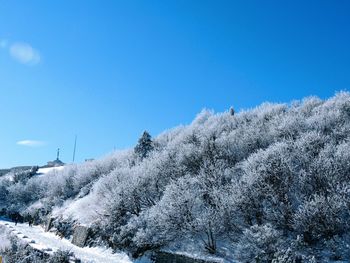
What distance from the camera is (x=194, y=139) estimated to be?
4122cm

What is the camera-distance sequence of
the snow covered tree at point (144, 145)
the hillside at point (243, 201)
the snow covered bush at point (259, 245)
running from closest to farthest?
the snow covered bush at point (259, 245)
the hillside at point (243, 201)
the snow covered tree at point (144, 145)

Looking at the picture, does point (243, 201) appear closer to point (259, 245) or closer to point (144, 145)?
point (259, 245)

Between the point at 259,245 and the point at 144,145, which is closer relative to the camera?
the point at 259,245

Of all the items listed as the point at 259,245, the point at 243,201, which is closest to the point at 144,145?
the point at 243,201

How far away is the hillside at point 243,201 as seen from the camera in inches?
677

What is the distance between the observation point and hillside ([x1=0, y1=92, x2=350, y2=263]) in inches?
677

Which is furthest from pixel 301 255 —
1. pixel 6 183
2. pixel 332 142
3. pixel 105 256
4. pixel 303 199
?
pixel 6 183

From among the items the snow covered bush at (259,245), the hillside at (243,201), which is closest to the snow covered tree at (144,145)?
the hillside at (243,201)

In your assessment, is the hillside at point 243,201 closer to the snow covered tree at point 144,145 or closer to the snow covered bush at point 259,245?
the snow covered bush at point 259,245

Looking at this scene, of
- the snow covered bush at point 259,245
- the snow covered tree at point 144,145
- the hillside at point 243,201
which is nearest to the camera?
the snow covered bush at point 259,245

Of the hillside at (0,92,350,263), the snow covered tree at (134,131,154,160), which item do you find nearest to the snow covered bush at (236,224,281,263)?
the hillside at (0,92,350,263)

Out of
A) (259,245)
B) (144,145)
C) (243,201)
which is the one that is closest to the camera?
(259,245)

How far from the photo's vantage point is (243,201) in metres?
20.6

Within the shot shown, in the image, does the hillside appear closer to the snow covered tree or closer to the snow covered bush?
the snow covered bush
